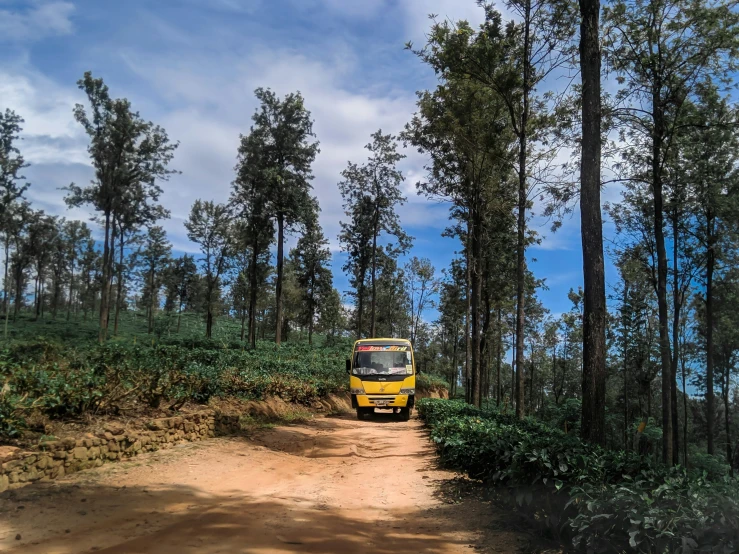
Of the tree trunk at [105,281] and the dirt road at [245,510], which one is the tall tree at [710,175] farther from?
the tree trunk at [105,281]

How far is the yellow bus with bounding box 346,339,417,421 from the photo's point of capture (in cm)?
1689

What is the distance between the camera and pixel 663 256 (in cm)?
1494

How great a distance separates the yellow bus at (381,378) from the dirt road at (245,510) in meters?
7.63

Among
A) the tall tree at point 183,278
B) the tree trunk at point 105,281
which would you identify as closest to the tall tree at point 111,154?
the tree trunk at point 105,281

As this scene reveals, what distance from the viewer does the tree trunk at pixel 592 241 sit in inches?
319

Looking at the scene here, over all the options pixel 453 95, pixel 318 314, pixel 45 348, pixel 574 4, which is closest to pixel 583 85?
pixel 574 4

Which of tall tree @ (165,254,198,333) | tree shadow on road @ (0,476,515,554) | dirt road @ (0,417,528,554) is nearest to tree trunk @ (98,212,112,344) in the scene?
tall tree @ (165,254,198,333)

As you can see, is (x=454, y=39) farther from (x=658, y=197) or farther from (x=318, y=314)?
(x=318, y=314)

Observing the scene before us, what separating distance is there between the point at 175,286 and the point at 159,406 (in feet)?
132

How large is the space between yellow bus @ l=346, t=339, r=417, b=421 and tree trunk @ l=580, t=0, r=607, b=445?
920 centimetres

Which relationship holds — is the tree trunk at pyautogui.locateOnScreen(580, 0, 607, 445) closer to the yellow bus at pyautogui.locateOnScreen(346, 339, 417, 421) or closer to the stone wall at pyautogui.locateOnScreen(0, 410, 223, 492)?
the stone wall at pyautogui.locateOnScreen(0, 410, 223, 492)

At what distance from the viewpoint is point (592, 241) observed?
8.45 m

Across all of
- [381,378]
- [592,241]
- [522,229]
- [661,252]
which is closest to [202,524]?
[592,241]

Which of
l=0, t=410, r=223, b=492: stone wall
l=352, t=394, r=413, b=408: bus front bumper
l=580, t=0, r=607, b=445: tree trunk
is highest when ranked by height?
l=580, t=0, r=607, b=445: tree trunk
